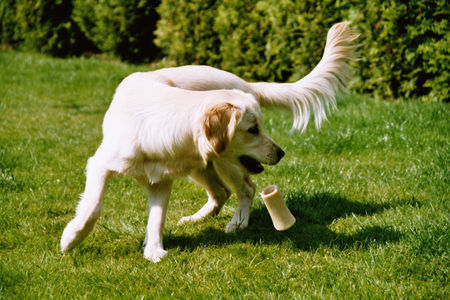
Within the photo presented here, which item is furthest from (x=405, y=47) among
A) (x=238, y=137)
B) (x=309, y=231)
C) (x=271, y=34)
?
(x=238, y=137)

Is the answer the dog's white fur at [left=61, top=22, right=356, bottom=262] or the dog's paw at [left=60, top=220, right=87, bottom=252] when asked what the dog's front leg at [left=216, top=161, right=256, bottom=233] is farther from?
the dog's paw at [left=60, top=220, right=87, bottom=252]

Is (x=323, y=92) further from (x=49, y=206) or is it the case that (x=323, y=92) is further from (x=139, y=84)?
(x=49, y=206)

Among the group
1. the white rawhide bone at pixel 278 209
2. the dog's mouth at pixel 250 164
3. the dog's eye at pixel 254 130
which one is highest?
the dog's eye at pixel 254 130

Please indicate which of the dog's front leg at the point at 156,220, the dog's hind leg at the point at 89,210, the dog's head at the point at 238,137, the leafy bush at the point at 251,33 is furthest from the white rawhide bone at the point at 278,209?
the leafy bush at the point at 251,33

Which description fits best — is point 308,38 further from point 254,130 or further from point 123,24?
point 123,24

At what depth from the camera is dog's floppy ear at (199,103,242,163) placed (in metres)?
2.93

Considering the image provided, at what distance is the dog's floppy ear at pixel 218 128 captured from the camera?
2.93 meters

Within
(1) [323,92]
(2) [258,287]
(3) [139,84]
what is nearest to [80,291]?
(2) [258,287]

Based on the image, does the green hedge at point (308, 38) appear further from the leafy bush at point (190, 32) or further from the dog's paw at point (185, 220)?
the dog's paw at point (185, 220)

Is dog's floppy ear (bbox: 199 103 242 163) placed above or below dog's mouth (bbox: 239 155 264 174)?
above

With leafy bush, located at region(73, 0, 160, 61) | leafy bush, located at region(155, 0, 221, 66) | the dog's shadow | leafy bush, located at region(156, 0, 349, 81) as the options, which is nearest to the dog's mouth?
the dog's shadow

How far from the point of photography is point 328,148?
198 inches

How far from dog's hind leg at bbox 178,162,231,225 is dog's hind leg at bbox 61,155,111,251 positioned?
0.84 metres

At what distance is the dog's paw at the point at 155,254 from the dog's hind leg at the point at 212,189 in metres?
0.70
